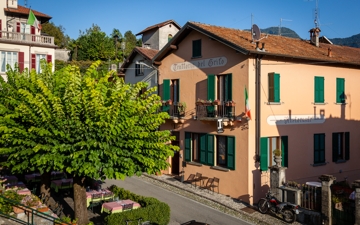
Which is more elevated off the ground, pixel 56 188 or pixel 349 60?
pixel 349 60

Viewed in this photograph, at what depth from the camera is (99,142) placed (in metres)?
10.4

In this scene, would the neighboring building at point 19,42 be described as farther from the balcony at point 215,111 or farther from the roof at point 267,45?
the balcony at point 215,111

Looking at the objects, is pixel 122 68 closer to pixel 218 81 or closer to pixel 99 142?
pixel 218 81

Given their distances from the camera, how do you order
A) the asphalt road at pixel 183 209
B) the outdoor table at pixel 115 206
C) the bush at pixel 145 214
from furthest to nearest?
1. the asphalt road at pixel 183 209
2. the outdoor table at pixel 115 206
3. the bush at pixel 145 214

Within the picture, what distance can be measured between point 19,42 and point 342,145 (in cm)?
2601

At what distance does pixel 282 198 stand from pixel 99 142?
8.15 m

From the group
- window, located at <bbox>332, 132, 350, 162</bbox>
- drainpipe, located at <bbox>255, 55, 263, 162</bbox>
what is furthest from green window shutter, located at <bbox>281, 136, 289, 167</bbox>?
window, located at <bbox>332, 132, 350, 162</bbox>

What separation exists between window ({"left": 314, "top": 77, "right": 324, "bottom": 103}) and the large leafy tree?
1053 centimetres

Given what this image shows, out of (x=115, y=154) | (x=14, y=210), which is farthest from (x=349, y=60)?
(x=14, y=210)

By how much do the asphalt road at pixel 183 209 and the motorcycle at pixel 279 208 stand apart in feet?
4.11

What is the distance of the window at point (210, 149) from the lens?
1722cm

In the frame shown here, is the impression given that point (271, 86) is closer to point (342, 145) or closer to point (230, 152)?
point (230, 152)

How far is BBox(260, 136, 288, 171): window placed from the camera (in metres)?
16.5

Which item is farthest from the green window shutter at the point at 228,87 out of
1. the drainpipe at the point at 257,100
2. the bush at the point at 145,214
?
the bush at the point at 145,214
